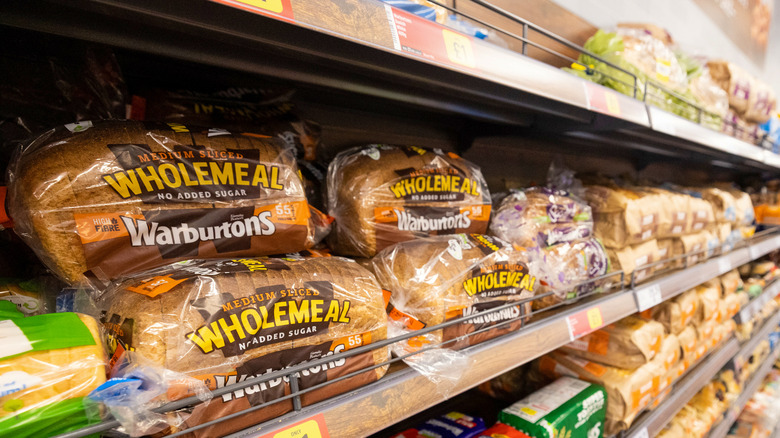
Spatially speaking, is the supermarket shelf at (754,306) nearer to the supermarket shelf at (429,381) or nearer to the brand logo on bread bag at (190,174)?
the supermarket shelf at (429,381)

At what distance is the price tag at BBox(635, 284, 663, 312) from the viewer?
121 cm

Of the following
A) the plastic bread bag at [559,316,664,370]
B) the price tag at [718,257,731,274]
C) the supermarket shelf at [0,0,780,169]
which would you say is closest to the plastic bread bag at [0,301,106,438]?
the supermarket shelf at [0,0,780,169]

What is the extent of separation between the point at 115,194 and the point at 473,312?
26.6 inches

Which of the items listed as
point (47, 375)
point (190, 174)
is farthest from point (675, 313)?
point (47, 375)

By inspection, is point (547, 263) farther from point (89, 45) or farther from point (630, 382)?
point (89, 45)

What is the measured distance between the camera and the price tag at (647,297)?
3.98ft

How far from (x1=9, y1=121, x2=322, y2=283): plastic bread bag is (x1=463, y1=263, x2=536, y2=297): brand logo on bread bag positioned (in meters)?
0.37

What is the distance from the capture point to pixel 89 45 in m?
0.73

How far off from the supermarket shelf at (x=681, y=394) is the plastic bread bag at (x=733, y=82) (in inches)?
49.9

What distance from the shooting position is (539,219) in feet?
3.80

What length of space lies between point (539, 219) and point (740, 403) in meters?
2.47

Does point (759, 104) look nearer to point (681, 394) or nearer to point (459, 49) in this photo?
point (681, 394)

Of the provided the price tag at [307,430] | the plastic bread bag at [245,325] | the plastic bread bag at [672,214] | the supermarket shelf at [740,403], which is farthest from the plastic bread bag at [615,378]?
the supermarket shelf at [740,403]

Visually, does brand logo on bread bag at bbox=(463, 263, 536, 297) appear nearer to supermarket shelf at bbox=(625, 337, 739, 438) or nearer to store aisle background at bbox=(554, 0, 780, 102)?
supermarket shelf at bbox=(625, 337, 739, 438)
